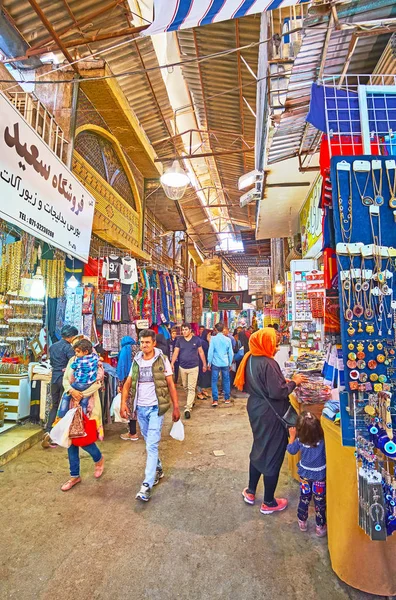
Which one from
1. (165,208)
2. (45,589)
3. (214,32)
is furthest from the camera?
(165,208)

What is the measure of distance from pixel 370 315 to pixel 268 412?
1453mm

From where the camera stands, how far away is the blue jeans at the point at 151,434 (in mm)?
3457

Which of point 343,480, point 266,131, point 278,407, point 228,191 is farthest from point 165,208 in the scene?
point 343,480

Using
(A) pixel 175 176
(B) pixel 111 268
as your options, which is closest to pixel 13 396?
(B) pixel 111 268

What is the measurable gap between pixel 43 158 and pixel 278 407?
361cm

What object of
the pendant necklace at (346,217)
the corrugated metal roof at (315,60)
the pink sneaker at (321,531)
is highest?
the corrugated metal roof at (315,60)

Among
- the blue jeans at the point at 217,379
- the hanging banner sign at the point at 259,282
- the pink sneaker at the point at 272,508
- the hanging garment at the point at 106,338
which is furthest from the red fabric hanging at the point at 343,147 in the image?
the hanging banner sign at the point at 259,282

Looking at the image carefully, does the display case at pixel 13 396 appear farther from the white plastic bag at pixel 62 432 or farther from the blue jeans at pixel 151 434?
the blue jeans at pixel 151 434

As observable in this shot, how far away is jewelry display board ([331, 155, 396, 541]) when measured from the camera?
77.4 inches

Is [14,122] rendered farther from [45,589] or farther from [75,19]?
[45,589]

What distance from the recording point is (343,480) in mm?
2311

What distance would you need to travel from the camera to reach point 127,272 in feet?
22.1

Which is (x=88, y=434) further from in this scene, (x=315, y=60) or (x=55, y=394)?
(x=315, y=60)

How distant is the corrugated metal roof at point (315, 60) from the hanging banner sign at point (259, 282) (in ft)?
29.8
